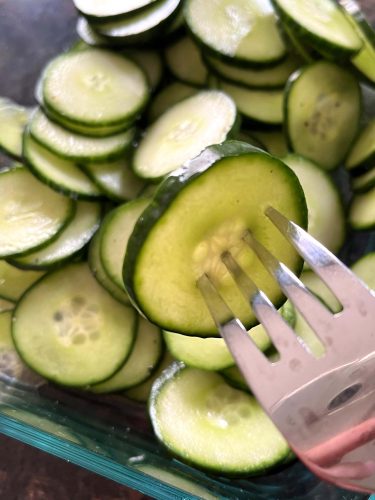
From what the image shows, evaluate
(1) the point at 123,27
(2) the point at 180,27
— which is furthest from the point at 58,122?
(2) the point at 180,27

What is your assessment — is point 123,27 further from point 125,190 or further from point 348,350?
point 348,350

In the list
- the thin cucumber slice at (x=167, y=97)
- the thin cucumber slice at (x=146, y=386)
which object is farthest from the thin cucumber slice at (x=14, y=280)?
the thin cucumber slice at (x=167, y=97)

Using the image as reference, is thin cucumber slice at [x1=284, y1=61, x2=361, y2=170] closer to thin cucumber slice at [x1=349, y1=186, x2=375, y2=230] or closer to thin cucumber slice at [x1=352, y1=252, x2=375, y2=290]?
thin cucumber slice at [x1=349, y1=186, x2=375, y2=230]

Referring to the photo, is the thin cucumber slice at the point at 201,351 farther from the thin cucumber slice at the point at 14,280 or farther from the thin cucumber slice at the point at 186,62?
the thin cucumber slice at the point at 186,62

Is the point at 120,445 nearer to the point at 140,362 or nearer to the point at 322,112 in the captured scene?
the point at 140,362

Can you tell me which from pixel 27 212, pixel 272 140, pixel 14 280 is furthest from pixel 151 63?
pixel 14 280

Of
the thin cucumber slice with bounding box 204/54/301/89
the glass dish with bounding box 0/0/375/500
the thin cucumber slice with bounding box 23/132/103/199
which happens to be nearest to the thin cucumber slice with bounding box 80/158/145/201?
the thin cucumber slice with bounding box 23/132/103/199
